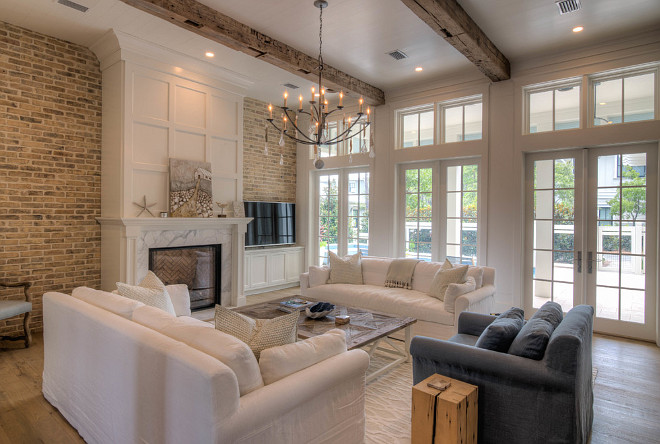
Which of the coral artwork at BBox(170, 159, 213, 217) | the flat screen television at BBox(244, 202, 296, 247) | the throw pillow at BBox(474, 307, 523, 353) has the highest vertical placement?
the coral artwork at BBox(170, 159, 213, 217)

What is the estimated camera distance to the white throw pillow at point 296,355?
72.0 inches

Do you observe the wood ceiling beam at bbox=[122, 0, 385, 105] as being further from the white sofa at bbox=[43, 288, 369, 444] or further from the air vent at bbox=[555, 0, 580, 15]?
the air vent at bbox=[555, 0, 580, 15]

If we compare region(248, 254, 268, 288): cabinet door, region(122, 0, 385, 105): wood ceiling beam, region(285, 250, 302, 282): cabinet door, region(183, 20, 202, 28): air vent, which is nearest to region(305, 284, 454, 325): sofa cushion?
region(248, 254, 268, 288): cabinet door

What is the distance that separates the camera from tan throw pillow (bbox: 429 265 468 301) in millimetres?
4254

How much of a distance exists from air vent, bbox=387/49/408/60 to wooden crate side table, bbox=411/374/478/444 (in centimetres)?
388

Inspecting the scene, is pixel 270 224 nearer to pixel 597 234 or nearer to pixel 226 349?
pixel 597 234

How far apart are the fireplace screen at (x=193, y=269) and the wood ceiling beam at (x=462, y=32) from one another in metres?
3.95

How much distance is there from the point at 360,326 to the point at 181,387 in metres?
1.91

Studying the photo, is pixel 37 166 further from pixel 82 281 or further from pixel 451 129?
pixel 451 129

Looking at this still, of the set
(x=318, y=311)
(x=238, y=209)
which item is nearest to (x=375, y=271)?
(x=318, y=311)

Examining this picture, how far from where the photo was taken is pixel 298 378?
1.86 meters

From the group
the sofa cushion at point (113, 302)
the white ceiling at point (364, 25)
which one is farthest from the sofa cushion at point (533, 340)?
the white ceiling at point (364, 25)

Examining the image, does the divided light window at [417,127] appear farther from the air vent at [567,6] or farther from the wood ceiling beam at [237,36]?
the air vent at [567,6]

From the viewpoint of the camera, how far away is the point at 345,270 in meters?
5.22
